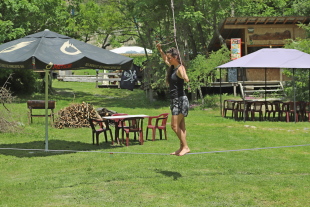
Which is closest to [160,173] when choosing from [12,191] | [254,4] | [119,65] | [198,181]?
[198,181]

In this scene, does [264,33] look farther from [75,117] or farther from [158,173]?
[158,173]

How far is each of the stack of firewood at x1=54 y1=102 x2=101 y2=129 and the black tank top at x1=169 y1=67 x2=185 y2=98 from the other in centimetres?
863

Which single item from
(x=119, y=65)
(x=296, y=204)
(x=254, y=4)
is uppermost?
(x=254, y=4)

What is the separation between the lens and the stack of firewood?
57.6ft

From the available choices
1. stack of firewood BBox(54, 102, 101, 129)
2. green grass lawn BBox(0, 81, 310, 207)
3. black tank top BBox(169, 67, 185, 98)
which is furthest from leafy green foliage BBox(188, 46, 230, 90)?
black tank top BBox(169, 67, 185, 98)

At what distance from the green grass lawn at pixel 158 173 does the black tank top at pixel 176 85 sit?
42.0 inches

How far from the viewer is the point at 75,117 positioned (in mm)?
17688

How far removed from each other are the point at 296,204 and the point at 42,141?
28.1 ft

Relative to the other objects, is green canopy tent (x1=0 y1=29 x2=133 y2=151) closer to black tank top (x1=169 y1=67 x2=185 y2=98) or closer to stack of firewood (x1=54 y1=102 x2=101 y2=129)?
black tank top (x1=169 y1=67 x2=185 y2=98)

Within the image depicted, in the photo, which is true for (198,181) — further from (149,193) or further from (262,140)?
(262,140)

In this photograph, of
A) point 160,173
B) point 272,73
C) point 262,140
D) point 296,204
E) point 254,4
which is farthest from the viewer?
point 254,4

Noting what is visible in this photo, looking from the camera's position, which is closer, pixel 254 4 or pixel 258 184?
pixel 258 184

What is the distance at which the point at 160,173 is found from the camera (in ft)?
31.8

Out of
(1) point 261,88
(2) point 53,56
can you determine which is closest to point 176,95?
(2) point 53,56
